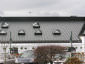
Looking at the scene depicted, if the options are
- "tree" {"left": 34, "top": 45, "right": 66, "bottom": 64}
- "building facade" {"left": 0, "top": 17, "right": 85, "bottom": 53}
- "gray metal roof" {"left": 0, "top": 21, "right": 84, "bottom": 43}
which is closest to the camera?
"tree" {"left": 34, "top": 45, "right": 66, "bottom": 64}

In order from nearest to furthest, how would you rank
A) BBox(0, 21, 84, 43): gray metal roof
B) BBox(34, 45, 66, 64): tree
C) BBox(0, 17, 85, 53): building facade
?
BBox(34, 45, 66, 64): tree → BBox(0, 17, 85, 53): building facade → BBox(0, 21, 84, 43): gray metal roof

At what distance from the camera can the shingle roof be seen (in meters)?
59.4

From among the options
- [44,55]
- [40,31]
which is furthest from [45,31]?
[44,55]

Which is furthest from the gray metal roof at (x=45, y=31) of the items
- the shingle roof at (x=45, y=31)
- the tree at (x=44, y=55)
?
the tree at (x=44, y=55)

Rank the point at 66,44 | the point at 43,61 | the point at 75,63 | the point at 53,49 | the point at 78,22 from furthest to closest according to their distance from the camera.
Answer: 1. the point at 78,22
2. the point at 66,44
3. the point at 53,49
4. the point at 43,61
5. the point at 75,63

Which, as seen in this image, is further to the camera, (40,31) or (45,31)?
(45,31)

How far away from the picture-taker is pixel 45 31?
201 feet

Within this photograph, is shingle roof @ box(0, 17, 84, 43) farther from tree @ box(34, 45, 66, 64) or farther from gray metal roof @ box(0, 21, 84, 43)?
tree @ box(34, 45, 66, 64)

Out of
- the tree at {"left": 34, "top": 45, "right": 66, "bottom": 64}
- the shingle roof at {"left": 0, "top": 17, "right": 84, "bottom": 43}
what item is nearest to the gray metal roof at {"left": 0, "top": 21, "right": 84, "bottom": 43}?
the shingle roof at {"left": 0, "top": 17, "right": 84, "bottom": 43}

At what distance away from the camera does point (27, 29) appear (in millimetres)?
61812

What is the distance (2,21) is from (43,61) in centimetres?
2726

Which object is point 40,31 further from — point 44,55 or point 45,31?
point 44,55

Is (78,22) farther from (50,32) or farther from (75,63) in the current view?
(75,63)

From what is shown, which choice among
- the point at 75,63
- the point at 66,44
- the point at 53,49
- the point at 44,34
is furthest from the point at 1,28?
the point at 75,63
